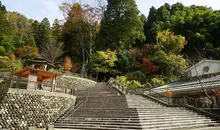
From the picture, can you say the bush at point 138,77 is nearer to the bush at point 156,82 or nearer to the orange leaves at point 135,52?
the bush at point 156,82

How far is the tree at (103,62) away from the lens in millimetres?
32031

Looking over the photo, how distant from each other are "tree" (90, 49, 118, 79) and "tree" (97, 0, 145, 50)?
4763 mm

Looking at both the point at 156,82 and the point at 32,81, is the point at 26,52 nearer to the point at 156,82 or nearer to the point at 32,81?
the point at 32,81

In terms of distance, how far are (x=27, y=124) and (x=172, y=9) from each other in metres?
47.5

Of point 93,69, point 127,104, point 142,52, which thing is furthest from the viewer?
point 142,52

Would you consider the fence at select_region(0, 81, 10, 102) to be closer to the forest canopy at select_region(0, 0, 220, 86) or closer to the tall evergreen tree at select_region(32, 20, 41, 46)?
the forest canopy at select_region(0, 0, 220, 86)

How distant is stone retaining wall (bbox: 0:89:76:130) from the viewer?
36.3 ft

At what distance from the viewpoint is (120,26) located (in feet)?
122

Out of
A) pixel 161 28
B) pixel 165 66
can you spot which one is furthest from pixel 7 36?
pixel 161 28

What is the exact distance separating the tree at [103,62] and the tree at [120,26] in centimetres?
476

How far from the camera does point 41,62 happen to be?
18.3 meters

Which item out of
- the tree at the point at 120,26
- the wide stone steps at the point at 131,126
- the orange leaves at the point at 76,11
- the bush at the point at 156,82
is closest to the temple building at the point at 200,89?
the wide stone steps at the point at 131,126

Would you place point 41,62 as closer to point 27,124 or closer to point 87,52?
point 27,124

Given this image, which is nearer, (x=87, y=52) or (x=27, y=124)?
Result: (x=27, y=124)
